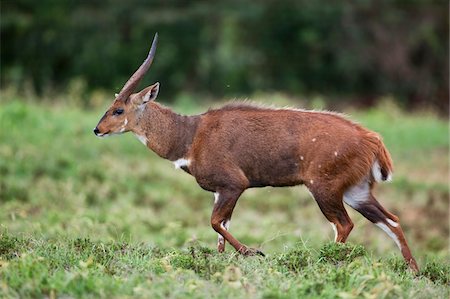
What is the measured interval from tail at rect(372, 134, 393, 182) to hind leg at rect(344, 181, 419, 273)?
0.48ft

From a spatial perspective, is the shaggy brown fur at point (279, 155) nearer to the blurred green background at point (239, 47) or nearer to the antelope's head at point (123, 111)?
the antelope's head at point (123, 111)

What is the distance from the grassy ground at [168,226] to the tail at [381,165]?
74cm

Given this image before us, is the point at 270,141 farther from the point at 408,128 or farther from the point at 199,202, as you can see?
the point at 408,128

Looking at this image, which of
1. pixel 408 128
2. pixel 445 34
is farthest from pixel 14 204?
pixel 445 34

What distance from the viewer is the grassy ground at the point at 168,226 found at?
7176 millimetres

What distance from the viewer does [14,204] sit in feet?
42.4

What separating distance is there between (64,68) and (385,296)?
83.1 feet

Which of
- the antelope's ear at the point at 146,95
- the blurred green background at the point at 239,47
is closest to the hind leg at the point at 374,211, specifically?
the antelope's ear at the point at 146,95

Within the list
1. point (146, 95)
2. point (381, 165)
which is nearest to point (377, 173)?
point (381, 165)

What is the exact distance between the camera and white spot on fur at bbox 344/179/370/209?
9.10 metres

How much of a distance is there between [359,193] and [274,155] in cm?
97

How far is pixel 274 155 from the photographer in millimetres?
9125

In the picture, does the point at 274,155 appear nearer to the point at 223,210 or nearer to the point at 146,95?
the point at 223,210

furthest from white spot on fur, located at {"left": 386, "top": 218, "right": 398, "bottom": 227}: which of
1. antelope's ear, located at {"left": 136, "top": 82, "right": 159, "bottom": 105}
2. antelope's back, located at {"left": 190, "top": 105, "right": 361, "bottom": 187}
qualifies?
antelope's ear, located at {"left": 136, "top": 82, "right": 159, "bottom": 105}
